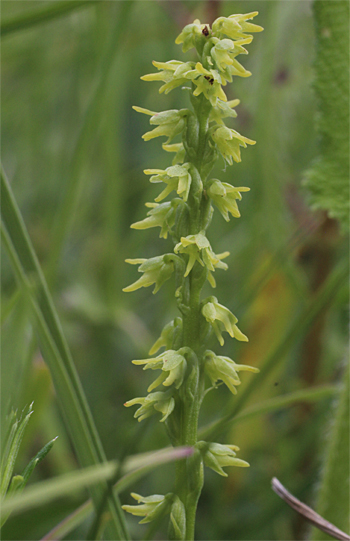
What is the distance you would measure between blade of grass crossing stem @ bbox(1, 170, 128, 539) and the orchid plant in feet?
0.16

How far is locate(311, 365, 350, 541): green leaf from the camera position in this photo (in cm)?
58

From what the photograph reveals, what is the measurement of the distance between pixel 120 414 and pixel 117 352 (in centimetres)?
25

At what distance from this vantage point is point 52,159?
1.79m

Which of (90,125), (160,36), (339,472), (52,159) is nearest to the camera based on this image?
(339,472)

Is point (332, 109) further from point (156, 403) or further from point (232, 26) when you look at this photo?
point (156, 403)

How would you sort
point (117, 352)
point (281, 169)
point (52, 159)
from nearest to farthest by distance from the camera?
1. point (281, 169)
2. point (117, 352)
3. point (52, 159)

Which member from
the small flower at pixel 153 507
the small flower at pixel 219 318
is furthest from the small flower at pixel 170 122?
the small flower at pixel 153 507

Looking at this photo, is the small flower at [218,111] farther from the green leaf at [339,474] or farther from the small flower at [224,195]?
the green leaf at [339,474]

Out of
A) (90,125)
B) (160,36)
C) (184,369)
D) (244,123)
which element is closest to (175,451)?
(184,369)

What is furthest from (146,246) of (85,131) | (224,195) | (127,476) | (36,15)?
(224,195)

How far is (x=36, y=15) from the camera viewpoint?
2.12 ft

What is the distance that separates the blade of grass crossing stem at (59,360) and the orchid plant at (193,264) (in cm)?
5

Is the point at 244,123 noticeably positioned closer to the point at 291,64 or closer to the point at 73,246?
the point at 291,64

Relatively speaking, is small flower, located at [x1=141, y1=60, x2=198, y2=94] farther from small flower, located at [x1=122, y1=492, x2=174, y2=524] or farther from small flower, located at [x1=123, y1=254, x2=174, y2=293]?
small flower, located at [x1=122, y1=492, x2=174, y2=524]
